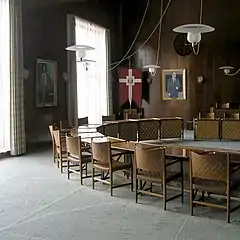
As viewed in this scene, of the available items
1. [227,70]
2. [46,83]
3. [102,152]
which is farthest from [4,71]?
[227,70]

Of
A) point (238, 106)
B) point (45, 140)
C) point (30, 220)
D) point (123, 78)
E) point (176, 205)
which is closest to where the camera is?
point (30, 220)

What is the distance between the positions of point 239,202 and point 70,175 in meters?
2.78

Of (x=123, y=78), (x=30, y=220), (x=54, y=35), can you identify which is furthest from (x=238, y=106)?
(x=30, y=220)

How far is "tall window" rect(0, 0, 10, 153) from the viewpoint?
806cm

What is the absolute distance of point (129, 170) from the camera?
5.73 metres

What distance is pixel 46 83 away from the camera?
931cm

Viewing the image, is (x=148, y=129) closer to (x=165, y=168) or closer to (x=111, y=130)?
(x=111, y=130)

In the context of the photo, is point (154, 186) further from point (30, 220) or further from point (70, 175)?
point (30, 220)

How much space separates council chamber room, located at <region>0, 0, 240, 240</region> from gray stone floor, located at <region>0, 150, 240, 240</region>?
0.04 feet

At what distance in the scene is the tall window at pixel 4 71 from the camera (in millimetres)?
Answer: 8062

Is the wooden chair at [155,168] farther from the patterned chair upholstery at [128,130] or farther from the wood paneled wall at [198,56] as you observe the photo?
the wood paneled wall at [198,56]

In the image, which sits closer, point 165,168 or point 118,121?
point 165,168

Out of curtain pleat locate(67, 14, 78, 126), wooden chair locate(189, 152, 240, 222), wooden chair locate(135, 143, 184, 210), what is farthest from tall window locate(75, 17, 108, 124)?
wooden chair locate(189, 152, 240, 222)

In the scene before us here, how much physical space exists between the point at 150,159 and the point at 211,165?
2.43 feet
